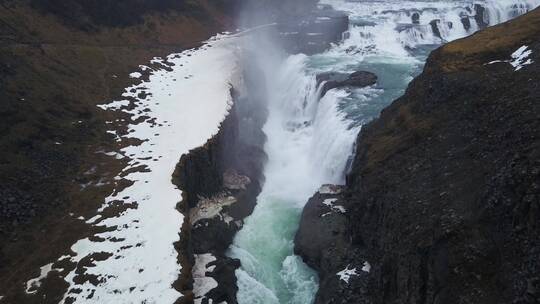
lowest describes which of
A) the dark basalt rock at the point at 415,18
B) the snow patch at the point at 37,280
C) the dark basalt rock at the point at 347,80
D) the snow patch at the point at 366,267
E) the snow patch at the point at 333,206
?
the snow patch at the point at 333,206

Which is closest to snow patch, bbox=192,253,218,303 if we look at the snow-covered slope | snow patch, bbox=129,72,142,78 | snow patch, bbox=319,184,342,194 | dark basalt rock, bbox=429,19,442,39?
the snow-covered slope

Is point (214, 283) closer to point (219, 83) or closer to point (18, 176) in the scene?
point (18, 176)

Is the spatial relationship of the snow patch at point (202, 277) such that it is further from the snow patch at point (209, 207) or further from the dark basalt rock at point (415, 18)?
the dark basalt rock at point (415, 18)

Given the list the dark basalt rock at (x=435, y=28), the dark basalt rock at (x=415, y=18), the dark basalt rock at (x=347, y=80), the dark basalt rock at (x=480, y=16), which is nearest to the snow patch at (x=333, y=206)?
the dark basalt rock at (x=347, y=80)

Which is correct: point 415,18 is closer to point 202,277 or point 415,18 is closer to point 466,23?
point 466,23

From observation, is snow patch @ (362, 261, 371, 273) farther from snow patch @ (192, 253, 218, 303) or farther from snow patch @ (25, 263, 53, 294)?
snow patch @ (25, 263, 53, 294)

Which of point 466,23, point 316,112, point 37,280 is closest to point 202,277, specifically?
point 37,280
